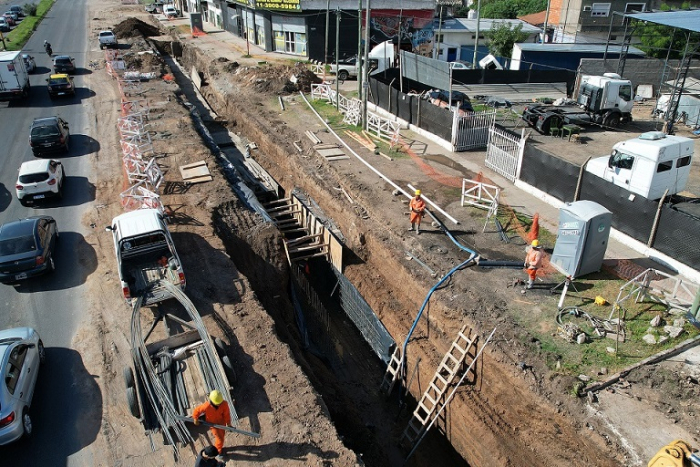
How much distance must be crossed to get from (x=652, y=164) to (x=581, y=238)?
17.7 ft

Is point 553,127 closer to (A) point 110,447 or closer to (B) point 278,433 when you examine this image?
(B) point 278,433

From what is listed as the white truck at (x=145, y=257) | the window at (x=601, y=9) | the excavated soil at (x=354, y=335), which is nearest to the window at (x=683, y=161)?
the excavated soil at (x=354, y=335)

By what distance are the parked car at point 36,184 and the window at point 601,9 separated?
162ft

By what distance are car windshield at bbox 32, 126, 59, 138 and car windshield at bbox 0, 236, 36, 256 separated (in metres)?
11.1

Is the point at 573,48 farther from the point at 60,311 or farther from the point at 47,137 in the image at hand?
the point at 60,311

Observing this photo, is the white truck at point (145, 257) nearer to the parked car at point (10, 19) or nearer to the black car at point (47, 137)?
the black car at point (47, 137)

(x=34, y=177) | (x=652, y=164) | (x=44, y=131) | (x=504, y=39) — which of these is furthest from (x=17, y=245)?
(x=504, y=39)

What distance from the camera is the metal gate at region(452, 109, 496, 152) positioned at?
2297 centimetres

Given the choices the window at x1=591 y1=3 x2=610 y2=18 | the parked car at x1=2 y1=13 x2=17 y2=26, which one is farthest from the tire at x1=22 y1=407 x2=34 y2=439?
the parked car at x1=2 y1=13 x2=17 y2=26

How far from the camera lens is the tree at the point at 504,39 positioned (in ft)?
142

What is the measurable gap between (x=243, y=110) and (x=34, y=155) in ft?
38.3

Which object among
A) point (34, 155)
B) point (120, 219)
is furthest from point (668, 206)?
point (34, 155)

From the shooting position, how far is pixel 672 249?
1421 centimetres

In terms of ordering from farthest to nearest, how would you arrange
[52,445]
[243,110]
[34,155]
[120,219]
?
[243,110]
[34,155]
[120,219]
[52,445]
